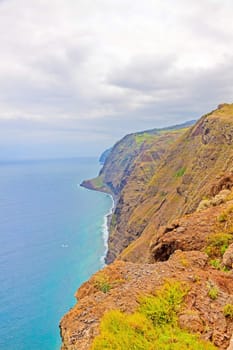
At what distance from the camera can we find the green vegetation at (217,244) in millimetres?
15602

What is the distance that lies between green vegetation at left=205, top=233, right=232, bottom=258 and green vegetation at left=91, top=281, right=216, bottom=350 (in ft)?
17.0

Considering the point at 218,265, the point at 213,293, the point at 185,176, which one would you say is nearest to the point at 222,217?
the point at 218,265

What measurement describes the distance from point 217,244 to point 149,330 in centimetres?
771

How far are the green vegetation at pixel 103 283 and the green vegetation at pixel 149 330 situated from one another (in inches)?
76.0

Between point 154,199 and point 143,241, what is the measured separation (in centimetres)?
4185

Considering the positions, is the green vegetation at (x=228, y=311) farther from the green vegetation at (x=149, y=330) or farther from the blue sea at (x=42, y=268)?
the blue sea at (x=42, y=268)

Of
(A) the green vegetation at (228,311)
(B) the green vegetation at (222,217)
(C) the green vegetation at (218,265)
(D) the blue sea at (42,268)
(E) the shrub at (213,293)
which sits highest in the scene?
(B) the green vegetation at (222,217)

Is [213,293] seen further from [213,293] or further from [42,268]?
[42,268]

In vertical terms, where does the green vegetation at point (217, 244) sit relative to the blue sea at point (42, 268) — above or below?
above

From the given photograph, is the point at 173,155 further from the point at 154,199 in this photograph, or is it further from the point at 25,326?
the point at 25,326

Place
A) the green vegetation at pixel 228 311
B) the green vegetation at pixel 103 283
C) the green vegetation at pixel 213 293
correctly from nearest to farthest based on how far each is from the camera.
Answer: the green vegetation at pixel 228 311 → the green vegetation at pixel 213 293 → the green vegetation at pixel 103 283

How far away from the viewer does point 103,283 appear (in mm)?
12719

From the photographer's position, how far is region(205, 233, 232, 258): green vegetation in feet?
51.2

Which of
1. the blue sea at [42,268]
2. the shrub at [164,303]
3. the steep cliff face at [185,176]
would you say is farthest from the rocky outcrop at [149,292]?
the blue sea at [42,268]
